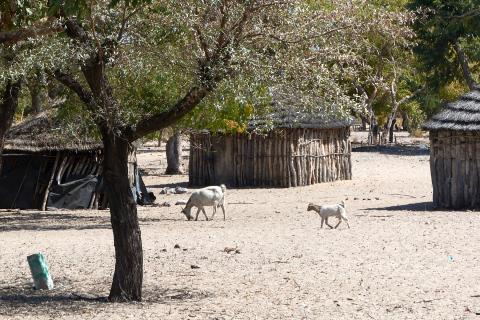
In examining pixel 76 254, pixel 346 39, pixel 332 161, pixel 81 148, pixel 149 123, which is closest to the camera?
pixel 149 123

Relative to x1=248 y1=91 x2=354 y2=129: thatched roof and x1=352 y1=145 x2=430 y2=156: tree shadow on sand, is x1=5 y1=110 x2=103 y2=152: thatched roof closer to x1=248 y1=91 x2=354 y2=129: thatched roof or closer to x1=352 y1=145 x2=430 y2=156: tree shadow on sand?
x1=248 y1=91 x2=354 y2=129: thatched roof

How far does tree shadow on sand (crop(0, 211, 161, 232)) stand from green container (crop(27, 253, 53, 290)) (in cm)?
814

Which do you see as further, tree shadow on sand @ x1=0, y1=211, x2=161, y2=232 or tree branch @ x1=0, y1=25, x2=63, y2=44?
tree shadow on sand @ x1=0, y1=211, x2=161, y2=232

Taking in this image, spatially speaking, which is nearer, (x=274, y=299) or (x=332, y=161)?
(x=274, y=299)

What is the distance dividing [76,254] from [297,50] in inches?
259

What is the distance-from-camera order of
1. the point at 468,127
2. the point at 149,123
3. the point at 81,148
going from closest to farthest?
the point at 149,123 < the point at 468,127 < the point at 81,148

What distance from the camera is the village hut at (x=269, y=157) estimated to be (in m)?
32.0

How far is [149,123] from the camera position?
11.4 meters

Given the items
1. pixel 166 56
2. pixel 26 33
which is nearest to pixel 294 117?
pixel 166 56

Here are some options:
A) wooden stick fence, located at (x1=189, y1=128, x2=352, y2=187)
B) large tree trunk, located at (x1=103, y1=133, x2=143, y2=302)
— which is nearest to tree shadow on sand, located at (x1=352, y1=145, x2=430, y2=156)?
wooden stick fence, located at (x1=189, y1=128, x2=352, y2=187)

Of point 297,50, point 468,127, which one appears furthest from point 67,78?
point 468,127

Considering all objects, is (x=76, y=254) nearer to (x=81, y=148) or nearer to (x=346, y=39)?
(x=346, y=39)

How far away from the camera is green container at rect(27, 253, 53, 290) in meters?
12.7

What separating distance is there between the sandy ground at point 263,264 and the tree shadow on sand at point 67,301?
0.01 meters
